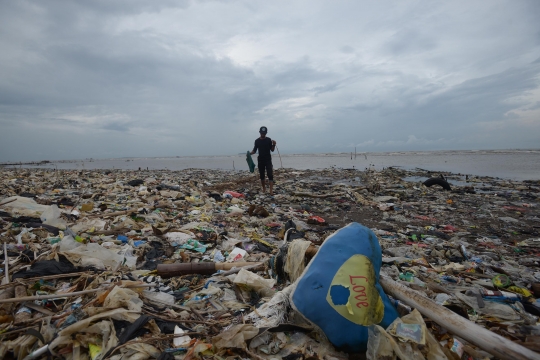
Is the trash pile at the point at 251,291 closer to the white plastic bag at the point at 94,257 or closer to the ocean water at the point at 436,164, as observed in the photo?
the white plastic bag at the point at 94,257

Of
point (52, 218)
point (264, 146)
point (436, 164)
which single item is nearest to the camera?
point (52, 218)

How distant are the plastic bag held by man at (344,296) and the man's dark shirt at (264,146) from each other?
20.5 ft

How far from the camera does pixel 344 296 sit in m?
1.62

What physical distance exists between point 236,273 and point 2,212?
4129 mm

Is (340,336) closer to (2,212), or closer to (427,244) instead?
(427,244)

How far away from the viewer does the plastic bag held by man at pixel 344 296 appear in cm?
159

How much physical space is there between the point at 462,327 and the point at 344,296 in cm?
63

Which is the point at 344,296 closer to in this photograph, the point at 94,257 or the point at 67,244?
the point at 94,257

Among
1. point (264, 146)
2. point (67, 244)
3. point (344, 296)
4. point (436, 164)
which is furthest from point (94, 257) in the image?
point (436, 164)

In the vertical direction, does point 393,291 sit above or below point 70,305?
above

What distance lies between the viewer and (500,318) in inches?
80.9

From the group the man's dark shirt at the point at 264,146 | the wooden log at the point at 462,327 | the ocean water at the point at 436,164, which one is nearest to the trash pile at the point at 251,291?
the wooden log at the point at 462,327

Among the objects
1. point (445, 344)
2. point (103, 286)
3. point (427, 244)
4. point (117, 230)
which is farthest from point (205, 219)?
point (445, 344)

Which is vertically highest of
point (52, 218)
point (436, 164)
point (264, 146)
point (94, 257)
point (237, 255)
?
point (264, 146)
